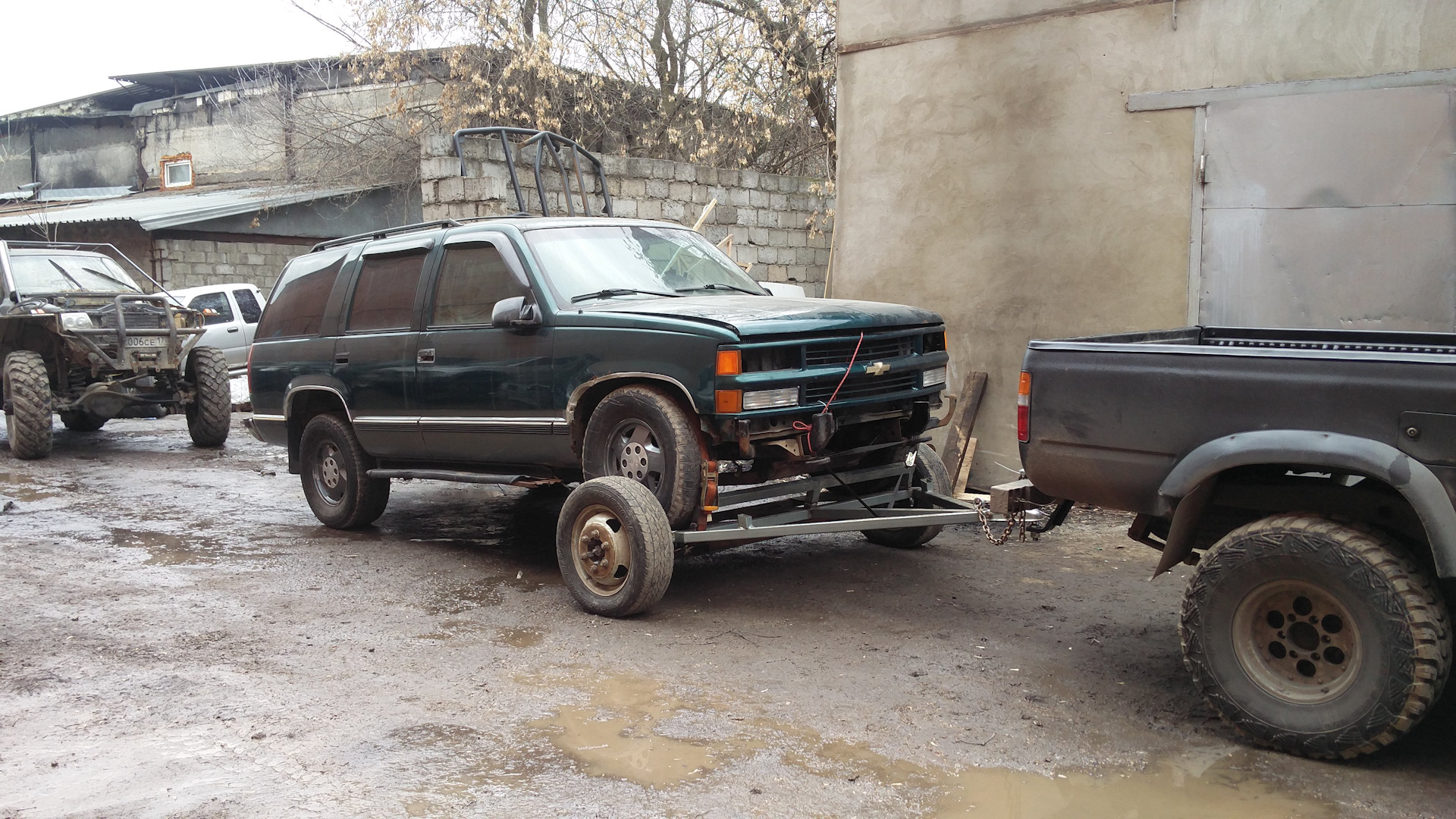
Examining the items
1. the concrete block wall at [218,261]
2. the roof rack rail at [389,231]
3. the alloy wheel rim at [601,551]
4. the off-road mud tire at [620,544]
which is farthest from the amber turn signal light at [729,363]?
the concrete block wall at [218,261]

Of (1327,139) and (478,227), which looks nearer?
(478,227)

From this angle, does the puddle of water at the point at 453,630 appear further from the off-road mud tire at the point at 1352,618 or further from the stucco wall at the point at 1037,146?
the stucco wall at the point at 1037,146

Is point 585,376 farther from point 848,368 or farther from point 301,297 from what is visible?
point 301,297

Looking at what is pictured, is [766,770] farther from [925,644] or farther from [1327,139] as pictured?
[1327,139]

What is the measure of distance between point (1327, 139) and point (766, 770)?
5967 millimetres

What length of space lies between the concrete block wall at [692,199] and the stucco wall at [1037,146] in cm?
406

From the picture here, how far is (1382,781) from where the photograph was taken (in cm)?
374

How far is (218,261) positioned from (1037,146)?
1732cm

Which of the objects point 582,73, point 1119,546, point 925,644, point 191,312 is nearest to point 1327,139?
point 1119,546

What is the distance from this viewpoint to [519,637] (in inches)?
215

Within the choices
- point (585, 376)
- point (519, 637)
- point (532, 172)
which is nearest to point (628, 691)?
point (519, 637)

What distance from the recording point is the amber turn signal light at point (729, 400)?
5387 mm

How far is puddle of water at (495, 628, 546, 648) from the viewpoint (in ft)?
17.6

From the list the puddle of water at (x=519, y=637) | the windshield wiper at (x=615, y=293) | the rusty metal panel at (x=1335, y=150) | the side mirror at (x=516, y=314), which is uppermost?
the rusty metal panel at (x=1335, y=150)
